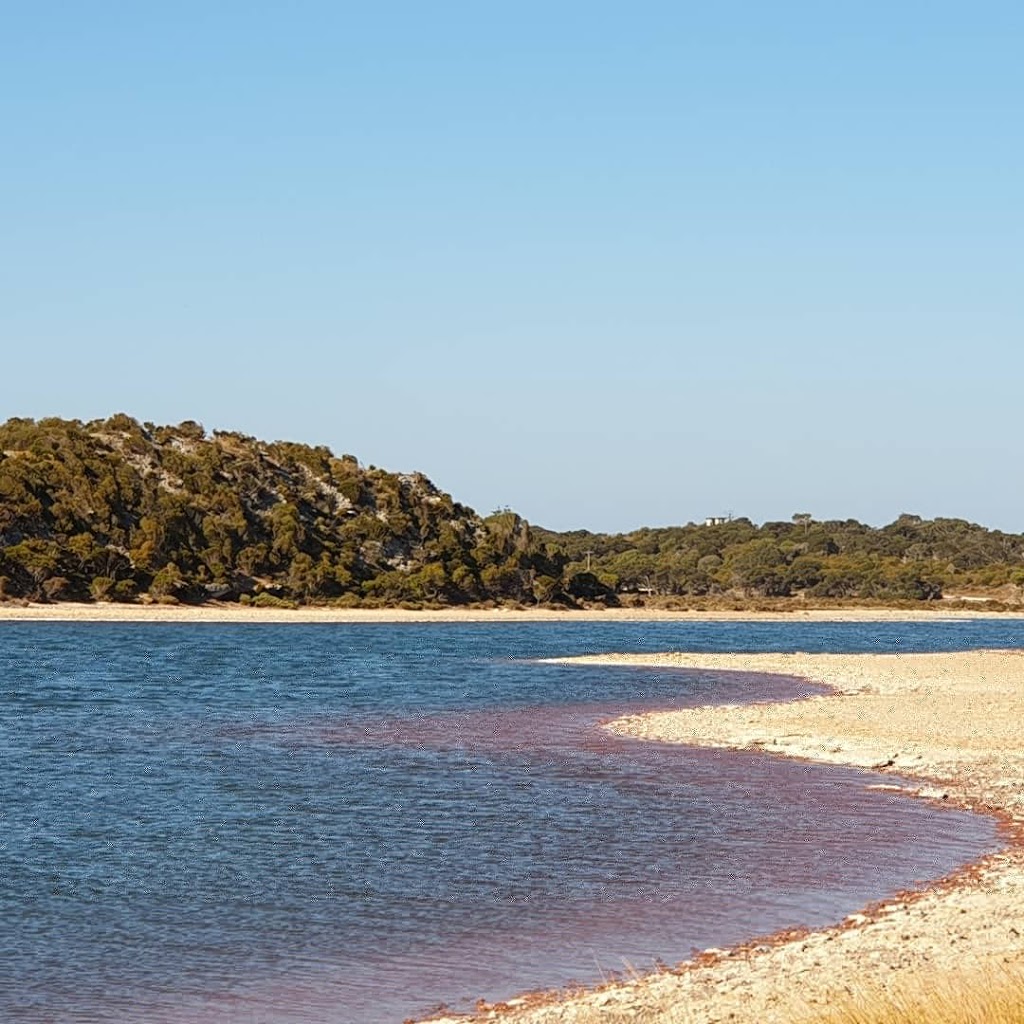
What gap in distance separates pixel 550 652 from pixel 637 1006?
64.9m

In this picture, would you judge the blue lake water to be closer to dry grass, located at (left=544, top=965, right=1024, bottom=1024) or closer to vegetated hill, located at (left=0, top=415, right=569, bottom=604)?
dry grass, located at (left=544, top=965, right=1024, bottom=1024)

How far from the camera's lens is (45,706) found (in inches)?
1708

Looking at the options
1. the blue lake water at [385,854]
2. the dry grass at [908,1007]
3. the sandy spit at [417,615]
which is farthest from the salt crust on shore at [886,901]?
the sandy spit at [417,615]

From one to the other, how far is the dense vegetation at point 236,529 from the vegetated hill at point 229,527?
0.15 m

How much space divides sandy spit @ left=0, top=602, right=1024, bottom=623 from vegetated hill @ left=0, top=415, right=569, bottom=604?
3024 millimetres

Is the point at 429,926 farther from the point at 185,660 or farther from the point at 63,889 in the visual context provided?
the point at 185,660

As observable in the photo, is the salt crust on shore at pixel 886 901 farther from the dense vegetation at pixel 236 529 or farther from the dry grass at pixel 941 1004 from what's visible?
the dense vegetation at pixel 236 529

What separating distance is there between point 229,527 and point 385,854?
109 metres

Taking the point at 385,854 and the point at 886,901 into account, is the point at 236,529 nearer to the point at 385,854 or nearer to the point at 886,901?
the point at 385,854

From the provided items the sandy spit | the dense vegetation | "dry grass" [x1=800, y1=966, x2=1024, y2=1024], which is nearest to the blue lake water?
"dry grass" [x1=800, y1=966, x2=1024, y2=1024]

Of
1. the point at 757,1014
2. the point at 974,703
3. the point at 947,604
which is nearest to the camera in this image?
the point at 757,1014

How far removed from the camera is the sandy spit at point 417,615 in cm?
10438

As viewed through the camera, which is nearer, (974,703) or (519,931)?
(519,931)

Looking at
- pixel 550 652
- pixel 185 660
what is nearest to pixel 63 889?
pixel 185 660
